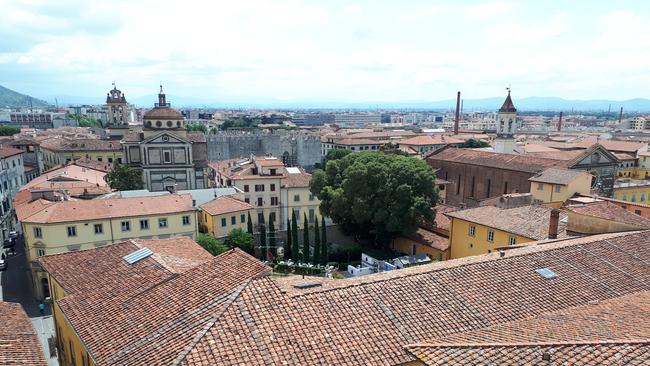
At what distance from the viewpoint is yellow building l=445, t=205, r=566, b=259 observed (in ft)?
86.5

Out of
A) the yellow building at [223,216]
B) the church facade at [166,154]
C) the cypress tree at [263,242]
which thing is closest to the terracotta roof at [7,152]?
the church facade at [166,154]

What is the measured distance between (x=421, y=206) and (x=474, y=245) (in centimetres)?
647

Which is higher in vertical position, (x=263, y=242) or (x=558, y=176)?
(x=558, y=176)

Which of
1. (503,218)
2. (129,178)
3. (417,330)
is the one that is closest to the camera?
(417,330)

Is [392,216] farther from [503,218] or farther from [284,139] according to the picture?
[284,139]

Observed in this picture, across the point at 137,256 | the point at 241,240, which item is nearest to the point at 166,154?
the point at 241,240

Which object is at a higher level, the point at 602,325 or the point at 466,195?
the point at 602,325

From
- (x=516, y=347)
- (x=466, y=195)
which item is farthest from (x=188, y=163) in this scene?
(x=516, y=347)

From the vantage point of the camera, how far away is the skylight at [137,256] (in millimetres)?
16812

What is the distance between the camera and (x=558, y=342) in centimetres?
980

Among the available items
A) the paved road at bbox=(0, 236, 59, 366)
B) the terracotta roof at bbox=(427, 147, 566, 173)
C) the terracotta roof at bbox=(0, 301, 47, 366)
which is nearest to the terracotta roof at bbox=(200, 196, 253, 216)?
the paved road at bbox=(0, 236, 59, 366)

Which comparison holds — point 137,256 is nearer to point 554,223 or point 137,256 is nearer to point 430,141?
point 554,223

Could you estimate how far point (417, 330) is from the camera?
12.3m

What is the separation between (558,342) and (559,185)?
28542 mm
